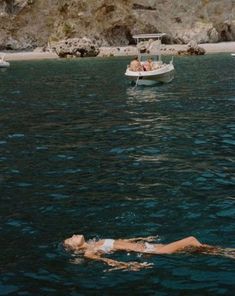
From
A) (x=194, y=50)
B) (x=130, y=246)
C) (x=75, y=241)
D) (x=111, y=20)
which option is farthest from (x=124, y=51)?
(x=130, y=246)

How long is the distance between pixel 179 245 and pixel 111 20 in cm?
11369

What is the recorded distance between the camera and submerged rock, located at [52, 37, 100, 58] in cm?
10462

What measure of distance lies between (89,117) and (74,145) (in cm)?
879

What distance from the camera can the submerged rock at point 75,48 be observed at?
104625 millimetres

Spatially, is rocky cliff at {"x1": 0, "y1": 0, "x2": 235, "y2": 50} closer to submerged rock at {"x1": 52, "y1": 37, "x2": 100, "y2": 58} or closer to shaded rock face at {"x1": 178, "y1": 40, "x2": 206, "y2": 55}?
submerged rock at {"x1": 52, "y1": 37, "x2": 100, "y2": 58}

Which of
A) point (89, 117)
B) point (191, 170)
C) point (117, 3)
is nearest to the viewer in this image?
point (191, 170)

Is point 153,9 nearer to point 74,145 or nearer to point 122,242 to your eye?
point 74,145

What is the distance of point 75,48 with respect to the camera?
10469 centimetres

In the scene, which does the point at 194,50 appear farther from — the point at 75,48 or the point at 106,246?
the point at 106,246

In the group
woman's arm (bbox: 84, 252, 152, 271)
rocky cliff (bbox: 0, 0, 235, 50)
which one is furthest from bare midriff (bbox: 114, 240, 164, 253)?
rocky cliff (bbox: 0, 0, 235, 50)

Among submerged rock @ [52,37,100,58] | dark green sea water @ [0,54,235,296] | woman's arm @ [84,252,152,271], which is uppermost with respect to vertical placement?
submerged rock @ [52,37,100,58]

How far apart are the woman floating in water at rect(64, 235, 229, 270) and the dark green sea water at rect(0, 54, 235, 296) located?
0.71ft

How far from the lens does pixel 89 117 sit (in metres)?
34.0

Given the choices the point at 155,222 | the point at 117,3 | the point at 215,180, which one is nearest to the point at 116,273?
the point at 155,222
